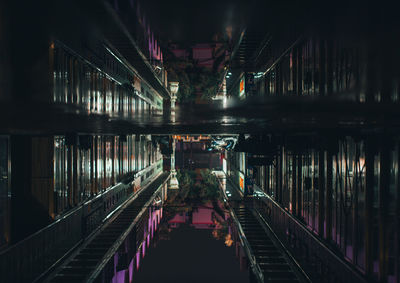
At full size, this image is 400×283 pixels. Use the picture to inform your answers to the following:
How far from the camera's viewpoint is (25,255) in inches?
303

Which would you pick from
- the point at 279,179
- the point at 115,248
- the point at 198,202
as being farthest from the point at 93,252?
the point at 198,202

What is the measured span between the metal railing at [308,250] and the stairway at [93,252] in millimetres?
7005

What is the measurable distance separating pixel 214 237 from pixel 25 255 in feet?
31.4

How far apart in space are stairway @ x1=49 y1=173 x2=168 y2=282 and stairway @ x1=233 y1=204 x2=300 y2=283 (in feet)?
19.1

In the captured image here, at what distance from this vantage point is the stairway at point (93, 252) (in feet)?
29.2

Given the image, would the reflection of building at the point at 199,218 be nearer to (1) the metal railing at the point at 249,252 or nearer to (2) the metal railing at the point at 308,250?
(1) the metal railing at the point at 249,252

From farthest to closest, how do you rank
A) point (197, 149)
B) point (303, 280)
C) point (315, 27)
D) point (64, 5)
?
1. point (197, 149)
2. point (303, 280)
3. point (64, 5)
4. point (315, 27)

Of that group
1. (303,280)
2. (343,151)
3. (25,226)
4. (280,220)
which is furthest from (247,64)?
(25,226)

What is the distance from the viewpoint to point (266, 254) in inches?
443

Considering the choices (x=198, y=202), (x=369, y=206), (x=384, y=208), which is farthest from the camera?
(x=198, y=202)

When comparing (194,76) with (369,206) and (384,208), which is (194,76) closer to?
(369,206)

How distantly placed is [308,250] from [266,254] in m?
2.63

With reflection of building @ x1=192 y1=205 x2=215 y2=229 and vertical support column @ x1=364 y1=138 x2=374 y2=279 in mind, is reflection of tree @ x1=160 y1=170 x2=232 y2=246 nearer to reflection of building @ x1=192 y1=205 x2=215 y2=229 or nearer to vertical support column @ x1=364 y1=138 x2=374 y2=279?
reflection of building @ x1=192 y1=205 x2=215 y2=229

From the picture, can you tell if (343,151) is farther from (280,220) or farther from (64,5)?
(64,5)
